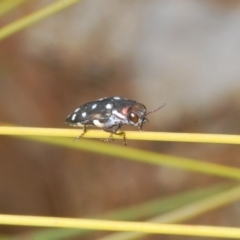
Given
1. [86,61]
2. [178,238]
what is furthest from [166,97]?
[178,238]

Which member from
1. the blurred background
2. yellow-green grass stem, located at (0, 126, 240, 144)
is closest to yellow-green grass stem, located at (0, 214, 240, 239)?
yellow-green grass stem, located at (0, 126, 240, 144)

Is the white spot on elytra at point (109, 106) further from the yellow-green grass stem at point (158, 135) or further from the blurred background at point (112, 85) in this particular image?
the blurred background at point (112, 85)

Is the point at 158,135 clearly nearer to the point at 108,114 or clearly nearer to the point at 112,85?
the point at 108,114

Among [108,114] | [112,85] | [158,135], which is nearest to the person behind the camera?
[158,135]

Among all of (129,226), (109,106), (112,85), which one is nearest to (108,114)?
(109,106)

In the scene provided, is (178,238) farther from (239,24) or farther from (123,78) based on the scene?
(239,24)

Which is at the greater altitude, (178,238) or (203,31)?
(203,31)

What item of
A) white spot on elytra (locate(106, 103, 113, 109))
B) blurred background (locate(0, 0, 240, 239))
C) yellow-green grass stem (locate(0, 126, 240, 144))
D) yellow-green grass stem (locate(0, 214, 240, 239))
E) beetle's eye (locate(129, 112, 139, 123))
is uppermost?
blurred background (locate(0, 0, 240, 239))

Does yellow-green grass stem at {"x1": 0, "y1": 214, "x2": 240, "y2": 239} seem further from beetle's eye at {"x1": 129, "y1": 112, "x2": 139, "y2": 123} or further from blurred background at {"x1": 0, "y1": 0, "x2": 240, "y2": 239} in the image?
blurred background at {"x1": 0, "y1": 0, "x2": 240, "y2": 239}
